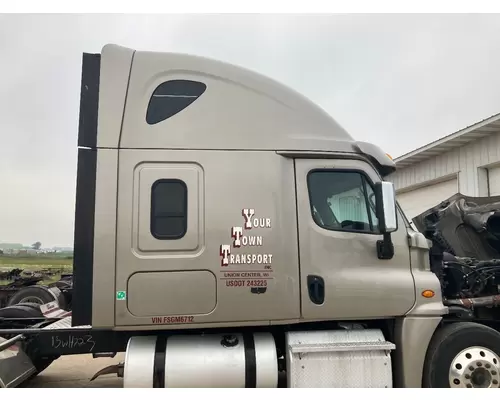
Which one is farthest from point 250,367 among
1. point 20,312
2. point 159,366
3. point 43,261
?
point 43,261

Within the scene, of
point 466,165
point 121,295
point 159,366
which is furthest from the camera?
point 466,165

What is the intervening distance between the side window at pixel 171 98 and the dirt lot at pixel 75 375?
130 inches

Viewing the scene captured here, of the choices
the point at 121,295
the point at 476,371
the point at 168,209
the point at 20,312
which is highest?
the point at 168,209

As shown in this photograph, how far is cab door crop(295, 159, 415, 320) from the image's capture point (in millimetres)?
4332

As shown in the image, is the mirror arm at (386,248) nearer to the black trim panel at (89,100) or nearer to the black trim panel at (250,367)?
the black trim panel at (250,367)

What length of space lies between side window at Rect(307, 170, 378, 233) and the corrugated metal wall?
6.07 m

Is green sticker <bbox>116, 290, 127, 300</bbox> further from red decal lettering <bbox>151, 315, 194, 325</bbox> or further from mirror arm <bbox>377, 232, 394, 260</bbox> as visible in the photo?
mirror arm <bbox>377, 232, 394, 260</bbox>

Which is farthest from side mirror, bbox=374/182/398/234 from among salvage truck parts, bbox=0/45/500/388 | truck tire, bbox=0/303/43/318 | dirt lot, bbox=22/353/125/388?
→ truck tire, bbox=0/303/43/318

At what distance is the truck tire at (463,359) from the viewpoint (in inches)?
168

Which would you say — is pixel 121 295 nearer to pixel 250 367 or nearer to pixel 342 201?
pixel 250 367

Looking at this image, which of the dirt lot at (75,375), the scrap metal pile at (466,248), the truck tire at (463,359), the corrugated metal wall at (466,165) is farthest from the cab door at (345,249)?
the corrugated metal wall at (466,165)

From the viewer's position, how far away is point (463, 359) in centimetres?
433

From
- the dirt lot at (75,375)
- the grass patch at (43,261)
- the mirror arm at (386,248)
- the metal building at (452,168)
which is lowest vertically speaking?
the dirt lot at (75,375)

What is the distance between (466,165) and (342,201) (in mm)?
9248
